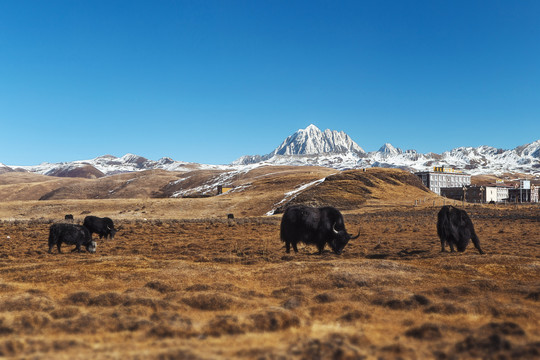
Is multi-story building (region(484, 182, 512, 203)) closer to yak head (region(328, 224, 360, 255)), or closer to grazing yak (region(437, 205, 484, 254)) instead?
grazing yak (region(437, 205, 484, 254))

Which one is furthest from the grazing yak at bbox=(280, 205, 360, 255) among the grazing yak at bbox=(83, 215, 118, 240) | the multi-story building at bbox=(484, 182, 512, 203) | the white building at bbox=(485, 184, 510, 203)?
the white building at bbox=(485, 184, 510, 203)

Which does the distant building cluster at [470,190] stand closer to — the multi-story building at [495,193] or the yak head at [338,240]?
the multi-story building at [495,193]

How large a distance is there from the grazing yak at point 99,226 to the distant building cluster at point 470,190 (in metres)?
134

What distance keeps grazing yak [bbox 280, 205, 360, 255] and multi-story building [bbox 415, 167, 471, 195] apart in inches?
6034

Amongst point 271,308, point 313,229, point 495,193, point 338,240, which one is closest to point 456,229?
point 338,240

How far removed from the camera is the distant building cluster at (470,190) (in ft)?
486

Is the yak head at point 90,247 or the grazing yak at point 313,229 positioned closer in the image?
the grazing yak at point 313,229

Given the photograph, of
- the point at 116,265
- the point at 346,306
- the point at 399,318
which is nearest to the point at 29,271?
the point at 116,265

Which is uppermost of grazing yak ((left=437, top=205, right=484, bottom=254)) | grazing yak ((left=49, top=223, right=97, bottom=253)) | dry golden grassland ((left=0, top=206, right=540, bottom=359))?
grazing yak ((left=437, top=205, right=484, bottom=254))

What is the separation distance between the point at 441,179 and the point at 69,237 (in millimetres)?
167888

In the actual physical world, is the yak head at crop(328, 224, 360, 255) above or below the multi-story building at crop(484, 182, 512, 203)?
below

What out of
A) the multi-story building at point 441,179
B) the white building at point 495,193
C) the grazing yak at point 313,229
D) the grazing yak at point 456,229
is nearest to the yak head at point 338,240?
the grazing yak at point 313,229

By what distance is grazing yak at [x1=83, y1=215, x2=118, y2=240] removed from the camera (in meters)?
28.8

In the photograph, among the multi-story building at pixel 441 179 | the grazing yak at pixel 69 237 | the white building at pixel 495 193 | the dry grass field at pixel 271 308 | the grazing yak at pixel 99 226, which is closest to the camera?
the dry grass field at pixel 271 308
